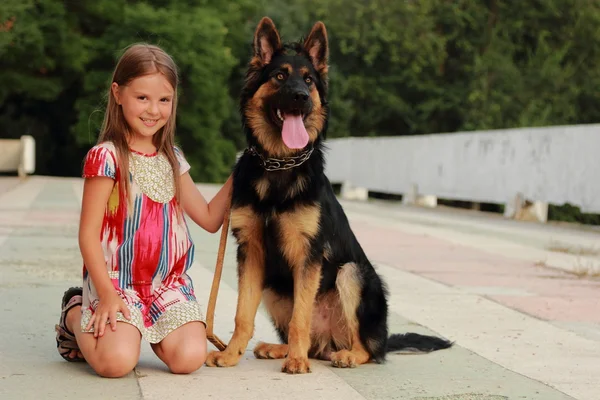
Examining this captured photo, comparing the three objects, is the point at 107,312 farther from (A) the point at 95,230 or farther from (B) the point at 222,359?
(B) the point at 222,359

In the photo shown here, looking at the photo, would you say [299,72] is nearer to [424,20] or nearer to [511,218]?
[511,218]

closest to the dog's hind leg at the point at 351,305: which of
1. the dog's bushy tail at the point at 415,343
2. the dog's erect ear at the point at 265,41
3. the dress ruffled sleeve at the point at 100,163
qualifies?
the dog's bushy tail at the point at 415,343

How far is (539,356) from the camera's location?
5.84 metres

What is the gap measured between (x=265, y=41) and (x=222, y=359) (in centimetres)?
173

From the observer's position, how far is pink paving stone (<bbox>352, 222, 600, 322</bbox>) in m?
8.05

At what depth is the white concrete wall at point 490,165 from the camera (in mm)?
18703

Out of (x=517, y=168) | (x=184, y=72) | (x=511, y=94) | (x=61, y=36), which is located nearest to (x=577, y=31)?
(x=511, y=94)

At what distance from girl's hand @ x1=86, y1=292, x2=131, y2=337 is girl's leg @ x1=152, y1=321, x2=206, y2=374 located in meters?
0.27

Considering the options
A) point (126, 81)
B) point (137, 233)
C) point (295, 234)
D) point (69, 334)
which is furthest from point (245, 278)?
point (126, 81)

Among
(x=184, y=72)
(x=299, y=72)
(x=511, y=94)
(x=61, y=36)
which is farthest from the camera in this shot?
Answer: (x=511, y=94)

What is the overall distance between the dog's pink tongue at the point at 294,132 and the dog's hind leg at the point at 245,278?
430 millimetres

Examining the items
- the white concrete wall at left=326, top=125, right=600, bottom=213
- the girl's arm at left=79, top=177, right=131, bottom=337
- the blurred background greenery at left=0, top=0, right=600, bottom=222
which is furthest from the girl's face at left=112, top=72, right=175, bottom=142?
the blurred background greenery at left=0, top=0, right=600, bottom=222

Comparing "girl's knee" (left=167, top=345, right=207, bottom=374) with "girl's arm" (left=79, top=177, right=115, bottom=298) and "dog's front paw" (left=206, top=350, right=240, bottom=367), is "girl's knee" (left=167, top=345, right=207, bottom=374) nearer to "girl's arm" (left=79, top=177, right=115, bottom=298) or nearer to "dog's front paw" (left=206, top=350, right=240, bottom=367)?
"dog's front paw" (left=206, top=350, right=240, bottom=367)

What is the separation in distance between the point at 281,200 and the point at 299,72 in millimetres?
695
